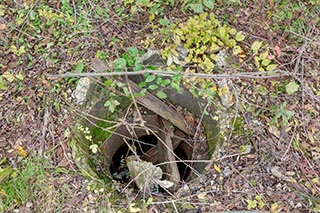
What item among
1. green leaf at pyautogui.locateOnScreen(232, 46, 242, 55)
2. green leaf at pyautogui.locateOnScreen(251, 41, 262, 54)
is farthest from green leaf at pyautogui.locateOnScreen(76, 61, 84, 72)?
green leaf at pyautogui.locateOnScreen(251, 41, 262, 54)

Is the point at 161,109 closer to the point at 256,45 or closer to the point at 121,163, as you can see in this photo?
the point at 121,163

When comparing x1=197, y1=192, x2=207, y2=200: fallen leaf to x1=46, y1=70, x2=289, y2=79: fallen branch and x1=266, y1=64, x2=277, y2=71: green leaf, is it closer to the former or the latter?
x1=46, y1=70, x2=289, y2=79: fallen branch

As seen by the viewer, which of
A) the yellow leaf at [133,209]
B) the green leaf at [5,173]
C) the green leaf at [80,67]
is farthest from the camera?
the green leaf at [80,67]

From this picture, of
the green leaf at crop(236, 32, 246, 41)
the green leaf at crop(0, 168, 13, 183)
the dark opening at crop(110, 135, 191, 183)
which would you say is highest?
the green leaf at crop(236, 32, 246, 41)

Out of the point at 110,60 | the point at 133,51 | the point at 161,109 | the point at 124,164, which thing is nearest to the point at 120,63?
the point at 133,51

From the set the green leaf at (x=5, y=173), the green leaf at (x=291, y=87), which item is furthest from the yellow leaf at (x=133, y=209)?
the green leaf at (x=291, y=87)

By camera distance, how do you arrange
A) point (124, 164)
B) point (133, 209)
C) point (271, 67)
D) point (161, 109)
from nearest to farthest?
point (133, 209) < point (271, 67) < point (161, 109) < point (124, 164)

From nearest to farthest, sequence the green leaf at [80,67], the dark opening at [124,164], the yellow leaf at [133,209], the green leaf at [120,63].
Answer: the yellow leaf at [133,209] → the green leaf at [120,63] → the green leaf at [80,67] → the dark opening at [124,164]

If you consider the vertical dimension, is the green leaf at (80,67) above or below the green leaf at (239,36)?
below

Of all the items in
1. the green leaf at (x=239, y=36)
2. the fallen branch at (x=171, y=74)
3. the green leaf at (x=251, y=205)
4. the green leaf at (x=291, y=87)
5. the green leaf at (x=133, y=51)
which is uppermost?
the green leaf at (x=239, y=36)

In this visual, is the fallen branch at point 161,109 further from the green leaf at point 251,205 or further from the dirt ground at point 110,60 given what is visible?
the green leaf at point 251,205

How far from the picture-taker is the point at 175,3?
2975mm

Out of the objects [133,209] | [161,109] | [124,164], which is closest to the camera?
[133,209]

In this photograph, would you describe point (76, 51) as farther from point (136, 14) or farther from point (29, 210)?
point (29, 210)
